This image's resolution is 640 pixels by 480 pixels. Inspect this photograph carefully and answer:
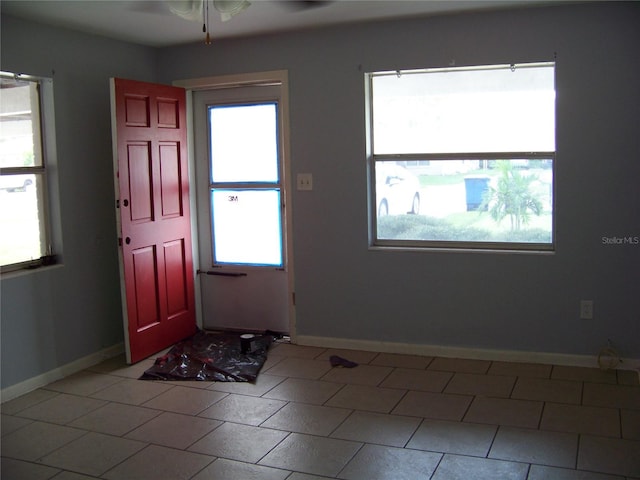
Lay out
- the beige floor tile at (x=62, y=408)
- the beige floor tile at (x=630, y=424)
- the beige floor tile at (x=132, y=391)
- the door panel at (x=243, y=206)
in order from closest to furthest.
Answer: the beige floor tile at (x=630, y=424) < the beige floor tile at (x=62, y=408) < the beige floor tile at (x=132, y=391) < the door panel at (x=243, y=206)

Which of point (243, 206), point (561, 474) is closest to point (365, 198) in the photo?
point (243, 206)

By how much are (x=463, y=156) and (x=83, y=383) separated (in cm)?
287

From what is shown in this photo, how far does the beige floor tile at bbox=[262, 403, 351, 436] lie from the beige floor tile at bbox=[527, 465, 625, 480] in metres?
1.03

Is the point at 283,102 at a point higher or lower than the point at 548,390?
higher

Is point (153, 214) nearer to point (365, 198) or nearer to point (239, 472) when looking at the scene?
point (365, 198)

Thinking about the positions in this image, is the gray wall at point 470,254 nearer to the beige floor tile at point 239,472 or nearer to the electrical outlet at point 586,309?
the electrical outlet at point 586,309

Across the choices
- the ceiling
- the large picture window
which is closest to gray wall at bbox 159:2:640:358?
the large picture window

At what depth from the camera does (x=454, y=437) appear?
11.0 feet

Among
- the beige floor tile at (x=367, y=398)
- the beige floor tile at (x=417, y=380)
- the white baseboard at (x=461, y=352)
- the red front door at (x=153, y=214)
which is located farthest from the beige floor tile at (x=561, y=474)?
the red front door at (x=153, y=214)

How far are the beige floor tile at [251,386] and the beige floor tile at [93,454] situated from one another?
0.82 m

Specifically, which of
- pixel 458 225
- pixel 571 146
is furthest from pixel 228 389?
pixel 571 146

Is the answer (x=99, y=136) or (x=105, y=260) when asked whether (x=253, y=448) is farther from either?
(x=99, y=136)

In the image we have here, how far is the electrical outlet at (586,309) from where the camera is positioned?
426 centimetres

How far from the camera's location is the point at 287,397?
156 inches
